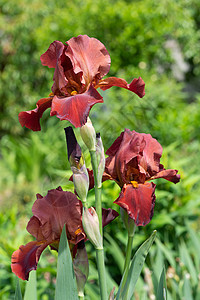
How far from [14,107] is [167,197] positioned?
15.1 feet

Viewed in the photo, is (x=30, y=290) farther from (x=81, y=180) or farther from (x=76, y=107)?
(x=76, y=107)

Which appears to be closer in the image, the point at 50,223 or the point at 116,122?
the point at 50,223

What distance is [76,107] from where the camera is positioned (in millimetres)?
674

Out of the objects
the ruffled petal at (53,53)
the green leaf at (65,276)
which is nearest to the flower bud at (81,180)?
the green leaf at (65,276)

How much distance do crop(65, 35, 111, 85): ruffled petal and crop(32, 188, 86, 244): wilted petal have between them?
0.25m

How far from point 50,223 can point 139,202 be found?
7.8 inches

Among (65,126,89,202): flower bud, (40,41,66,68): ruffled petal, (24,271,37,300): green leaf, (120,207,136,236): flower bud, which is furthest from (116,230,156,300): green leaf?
(40,41,66,68): ruffled petal

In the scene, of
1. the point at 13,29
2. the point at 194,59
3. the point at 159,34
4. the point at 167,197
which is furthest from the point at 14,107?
the point at 167,197

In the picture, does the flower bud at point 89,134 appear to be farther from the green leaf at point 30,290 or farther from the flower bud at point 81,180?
the green leaf at point 30,290

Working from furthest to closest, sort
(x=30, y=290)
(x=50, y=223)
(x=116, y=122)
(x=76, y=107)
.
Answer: (x=116, y=122), (x=30, y=290), (x=50, y=223), (x=76, y=107)

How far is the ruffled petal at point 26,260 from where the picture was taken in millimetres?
745

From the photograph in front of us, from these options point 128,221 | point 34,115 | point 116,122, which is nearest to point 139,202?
point 128,221

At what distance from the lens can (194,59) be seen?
23.2 feet

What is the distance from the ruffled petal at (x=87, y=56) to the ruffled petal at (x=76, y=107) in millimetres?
69
